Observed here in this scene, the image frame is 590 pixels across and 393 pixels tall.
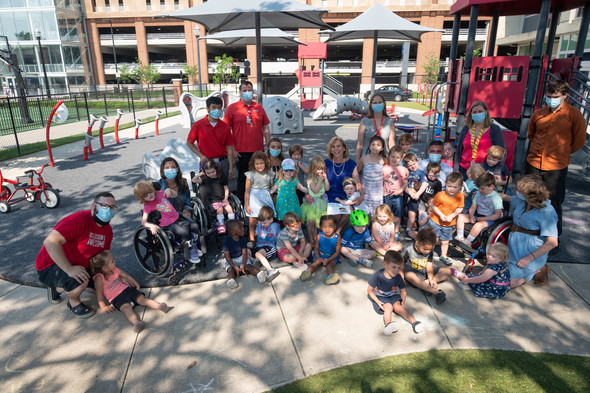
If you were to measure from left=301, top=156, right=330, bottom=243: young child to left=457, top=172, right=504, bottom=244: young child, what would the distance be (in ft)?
6.19

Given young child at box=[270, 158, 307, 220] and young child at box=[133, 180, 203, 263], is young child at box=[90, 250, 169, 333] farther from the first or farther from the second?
young child at box=[270, 158, 307, 220]

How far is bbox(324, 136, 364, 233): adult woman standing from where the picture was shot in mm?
5648

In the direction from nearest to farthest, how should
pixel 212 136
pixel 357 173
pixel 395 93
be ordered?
pixel 357 173 < pixel 212 136 < pixel 395 93

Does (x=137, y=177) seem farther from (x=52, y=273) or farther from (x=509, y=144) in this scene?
(x=509, y=144)

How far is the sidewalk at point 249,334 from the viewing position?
132 inches

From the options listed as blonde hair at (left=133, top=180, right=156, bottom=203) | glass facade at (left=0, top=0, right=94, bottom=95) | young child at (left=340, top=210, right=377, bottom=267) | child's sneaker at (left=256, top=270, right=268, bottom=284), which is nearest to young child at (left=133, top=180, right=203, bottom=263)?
blonde hair at (left=133, top=180, right=156, bottom=203)

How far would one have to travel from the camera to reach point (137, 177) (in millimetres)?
9492

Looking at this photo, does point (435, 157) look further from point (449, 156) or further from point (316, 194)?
point (316, 194)

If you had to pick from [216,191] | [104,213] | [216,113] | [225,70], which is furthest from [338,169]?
[225,70]

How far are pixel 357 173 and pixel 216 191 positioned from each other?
6.93 feet

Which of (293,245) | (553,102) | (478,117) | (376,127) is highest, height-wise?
(553,102)

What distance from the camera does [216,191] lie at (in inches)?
221

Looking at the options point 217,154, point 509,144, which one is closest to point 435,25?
point 509,144

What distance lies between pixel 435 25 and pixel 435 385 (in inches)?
1880
